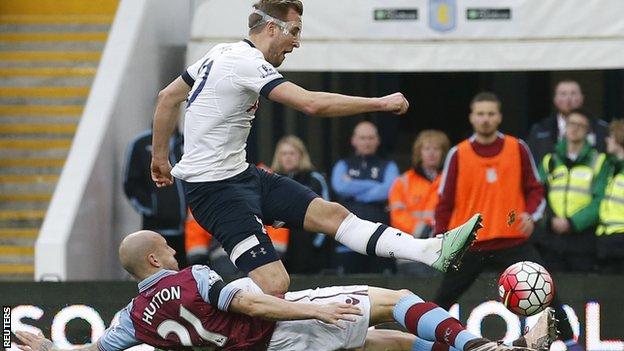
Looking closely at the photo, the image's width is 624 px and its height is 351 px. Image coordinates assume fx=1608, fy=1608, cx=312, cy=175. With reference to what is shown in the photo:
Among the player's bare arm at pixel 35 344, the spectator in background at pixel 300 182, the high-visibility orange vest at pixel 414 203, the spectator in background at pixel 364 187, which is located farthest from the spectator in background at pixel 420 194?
the player's bare arm at pixel 35 344

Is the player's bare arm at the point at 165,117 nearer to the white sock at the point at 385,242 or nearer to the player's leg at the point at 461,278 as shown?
the white sock at the point at 385,242

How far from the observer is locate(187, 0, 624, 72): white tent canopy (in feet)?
48.5

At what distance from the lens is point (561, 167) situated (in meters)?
13.4

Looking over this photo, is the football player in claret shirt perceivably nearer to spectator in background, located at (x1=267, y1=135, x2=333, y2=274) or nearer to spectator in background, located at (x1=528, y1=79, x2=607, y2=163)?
spectator in background, located at (x1=267, y1=135, x2=333, y2=274)

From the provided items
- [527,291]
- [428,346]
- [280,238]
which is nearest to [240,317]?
[428,346]

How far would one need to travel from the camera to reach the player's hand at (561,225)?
13289 millimetres

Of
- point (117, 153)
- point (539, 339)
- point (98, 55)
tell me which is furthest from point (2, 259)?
point (539, 339)

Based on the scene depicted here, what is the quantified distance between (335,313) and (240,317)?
0.61m

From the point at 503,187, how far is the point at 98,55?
20.7 feet

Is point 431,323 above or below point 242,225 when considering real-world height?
below

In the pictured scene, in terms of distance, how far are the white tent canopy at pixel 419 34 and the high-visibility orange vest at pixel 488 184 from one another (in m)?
3.22

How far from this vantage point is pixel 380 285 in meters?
11.9

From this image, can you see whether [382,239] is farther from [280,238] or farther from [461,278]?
[280,238]

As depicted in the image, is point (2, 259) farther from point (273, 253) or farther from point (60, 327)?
point (273, 253)
